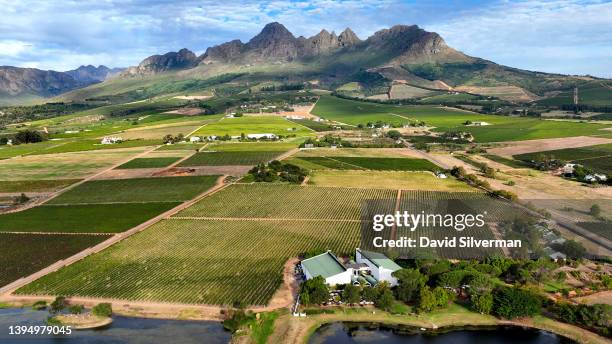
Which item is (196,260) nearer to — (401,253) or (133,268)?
(133,268)

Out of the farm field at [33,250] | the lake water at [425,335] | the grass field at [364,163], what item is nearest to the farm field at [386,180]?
the grass field at [364,163]

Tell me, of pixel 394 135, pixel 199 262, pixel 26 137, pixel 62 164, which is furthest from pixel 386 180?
pixel 26 137

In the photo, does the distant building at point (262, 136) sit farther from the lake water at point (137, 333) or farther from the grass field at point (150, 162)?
the lake water at point (137, 333)

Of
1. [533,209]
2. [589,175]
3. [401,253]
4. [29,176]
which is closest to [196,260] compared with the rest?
[401,253]

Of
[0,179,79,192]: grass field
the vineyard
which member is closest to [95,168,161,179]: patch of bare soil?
[0,179,79,192]: grass field

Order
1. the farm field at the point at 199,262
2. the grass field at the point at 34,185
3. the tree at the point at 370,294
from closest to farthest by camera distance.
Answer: the tree at the point at 370,294 → the farm field at the point at 199,262 → the grass field at the point at 34,185

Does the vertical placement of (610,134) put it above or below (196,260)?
above

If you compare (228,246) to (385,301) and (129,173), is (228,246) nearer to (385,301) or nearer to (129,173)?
(385,301)
